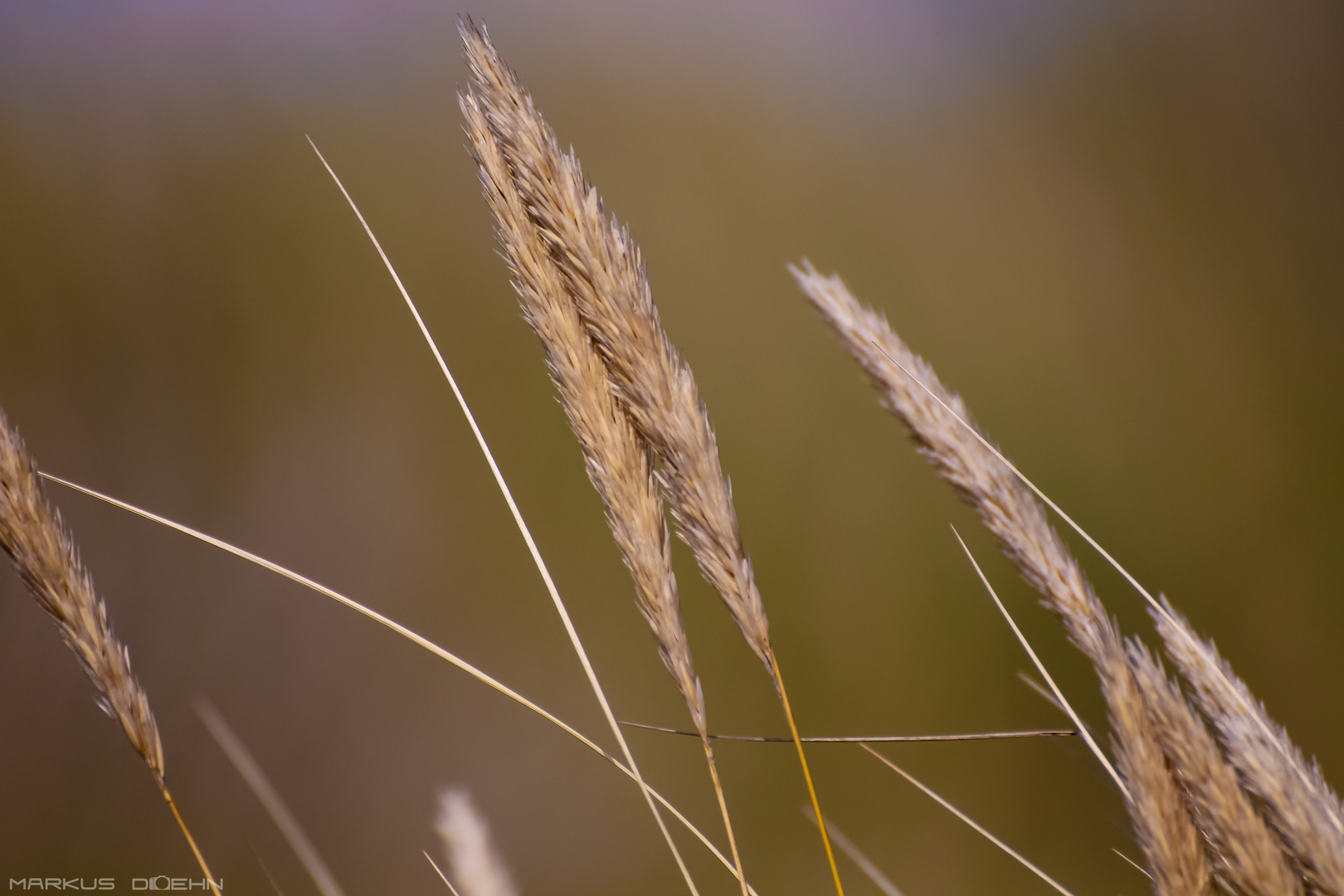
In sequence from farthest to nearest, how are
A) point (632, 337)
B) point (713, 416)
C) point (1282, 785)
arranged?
point (713, 416) < point (632, 337) < point (1282, 785)

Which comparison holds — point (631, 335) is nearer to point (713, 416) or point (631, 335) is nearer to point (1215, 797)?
point (1215, 797)

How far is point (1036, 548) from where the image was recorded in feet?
1.31

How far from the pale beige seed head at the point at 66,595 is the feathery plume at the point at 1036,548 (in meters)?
0.52

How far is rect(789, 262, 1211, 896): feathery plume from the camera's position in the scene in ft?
1.02

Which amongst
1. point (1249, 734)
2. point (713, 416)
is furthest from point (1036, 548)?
point (713, 416)

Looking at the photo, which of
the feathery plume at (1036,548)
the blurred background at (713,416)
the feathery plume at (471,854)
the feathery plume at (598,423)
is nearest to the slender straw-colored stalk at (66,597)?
the feathery plume at (471,854)

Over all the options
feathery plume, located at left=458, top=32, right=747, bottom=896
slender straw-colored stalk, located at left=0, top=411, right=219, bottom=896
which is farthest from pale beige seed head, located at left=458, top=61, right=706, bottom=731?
slender straw-colored stalk, located at left=0, top=411, right=219, bottom=896

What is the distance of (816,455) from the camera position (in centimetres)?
150

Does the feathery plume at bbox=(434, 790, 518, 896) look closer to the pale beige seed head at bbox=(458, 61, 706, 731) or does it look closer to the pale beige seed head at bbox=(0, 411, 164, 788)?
the pale beige seed head at bbox=(458, 61, 706, 731)

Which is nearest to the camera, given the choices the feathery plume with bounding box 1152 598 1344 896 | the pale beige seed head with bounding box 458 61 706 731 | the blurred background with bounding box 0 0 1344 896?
the feathery plume with bounding box 1152 598 1344 896

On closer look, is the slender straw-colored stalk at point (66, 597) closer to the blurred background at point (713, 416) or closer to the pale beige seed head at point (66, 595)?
the pale beige seed head at point (66, 595)

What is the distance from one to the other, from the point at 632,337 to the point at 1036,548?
0.92 feet

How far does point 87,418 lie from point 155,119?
63 cm

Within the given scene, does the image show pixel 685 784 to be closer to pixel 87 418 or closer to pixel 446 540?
pixel 446 540
